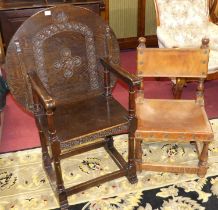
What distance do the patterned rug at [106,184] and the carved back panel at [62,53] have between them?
56cm

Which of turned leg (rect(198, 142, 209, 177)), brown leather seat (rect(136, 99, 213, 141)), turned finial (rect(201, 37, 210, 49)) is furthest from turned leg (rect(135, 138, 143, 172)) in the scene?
turned finial (rect(201, 37, 210, 49))

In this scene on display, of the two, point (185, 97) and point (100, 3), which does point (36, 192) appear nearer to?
point (185, 97)

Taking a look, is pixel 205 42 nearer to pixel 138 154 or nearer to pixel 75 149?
pixel 138 154

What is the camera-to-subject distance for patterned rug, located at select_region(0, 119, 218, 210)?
203cm

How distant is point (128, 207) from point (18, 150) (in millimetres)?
1065

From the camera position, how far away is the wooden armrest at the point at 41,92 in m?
1.63

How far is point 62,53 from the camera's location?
6.76 feet

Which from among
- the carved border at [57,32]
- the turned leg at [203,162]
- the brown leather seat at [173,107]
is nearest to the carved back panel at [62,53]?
the carved border at [57,32]

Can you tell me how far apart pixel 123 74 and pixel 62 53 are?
461 millimetres

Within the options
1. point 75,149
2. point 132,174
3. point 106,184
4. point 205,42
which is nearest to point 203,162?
point 132,174

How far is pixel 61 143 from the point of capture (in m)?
1.77

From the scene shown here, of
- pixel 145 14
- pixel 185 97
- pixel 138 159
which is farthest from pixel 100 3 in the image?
pixel 138 159

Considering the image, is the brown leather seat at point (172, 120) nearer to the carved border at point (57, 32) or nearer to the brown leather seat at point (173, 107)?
the brown leather seat at point (173, 107)

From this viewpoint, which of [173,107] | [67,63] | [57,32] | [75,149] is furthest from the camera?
[75,149]
